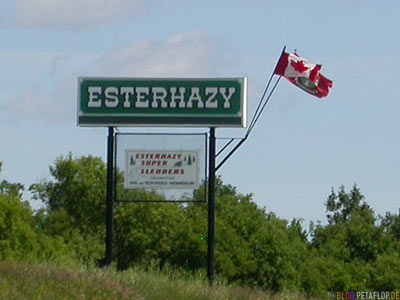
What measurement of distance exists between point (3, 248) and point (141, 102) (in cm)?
2648

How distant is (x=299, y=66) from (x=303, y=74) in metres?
0.24

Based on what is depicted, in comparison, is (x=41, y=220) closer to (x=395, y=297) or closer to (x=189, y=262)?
(x=189, y=262)

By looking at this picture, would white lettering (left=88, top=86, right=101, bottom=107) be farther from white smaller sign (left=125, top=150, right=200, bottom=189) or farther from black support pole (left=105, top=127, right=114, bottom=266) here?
white smaller sign (left=125, top=150, right=200, bottom=189)

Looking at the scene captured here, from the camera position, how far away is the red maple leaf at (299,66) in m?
28.6

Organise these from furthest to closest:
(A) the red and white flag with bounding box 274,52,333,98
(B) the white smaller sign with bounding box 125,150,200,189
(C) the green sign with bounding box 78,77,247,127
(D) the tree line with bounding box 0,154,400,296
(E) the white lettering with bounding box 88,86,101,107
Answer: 1. (D) the tree line with bounding box 0,154,400,296
2. (A) the red and white flag with bounding box 274,52,333,98
3. (E) the white lettering with bounding box 88,86,101,107
4. (C) the green sign with bounding box 78,77,247,127
5. (B) the white smaller sign with bounding box 125,150,200,189

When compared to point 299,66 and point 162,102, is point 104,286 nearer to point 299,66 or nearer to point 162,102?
point 162,102

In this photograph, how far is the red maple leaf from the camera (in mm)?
28578

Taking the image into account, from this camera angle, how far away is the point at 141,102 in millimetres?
27016

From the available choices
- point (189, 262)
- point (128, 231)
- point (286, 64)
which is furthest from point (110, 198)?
point (128, 231)

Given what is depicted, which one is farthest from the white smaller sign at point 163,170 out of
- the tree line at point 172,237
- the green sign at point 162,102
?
the tree line at point 172,237

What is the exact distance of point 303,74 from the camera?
28.7m

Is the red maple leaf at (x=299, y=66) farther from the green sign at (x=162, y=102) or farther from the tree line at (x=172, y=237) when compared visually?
the tree line at (x=172, y=237)

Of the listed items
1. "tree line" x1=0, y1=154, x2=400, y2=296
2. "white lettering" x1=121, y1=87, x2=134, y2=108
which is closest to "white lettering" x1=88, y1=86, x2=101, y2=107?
"white lettering" x1=121, y1=87, x2=134, y2=108

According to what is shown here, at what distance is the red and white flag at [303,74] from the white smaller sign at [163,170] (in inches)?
138
